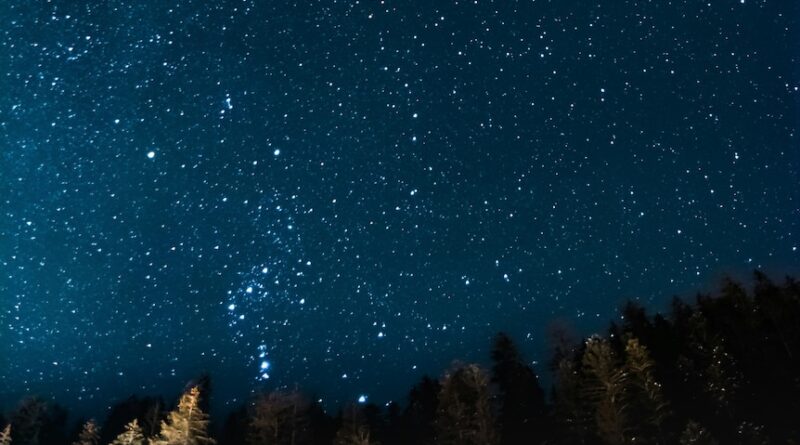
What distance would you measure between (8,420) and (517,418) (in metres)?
65.6

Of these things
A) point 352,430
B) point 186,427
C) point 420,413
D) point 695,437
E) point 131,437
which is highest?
point 420,413

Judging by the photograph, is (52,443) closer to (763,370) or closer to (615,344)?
(615,344)

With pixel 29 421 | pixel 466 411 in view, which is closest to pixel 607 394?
pixel 466 411

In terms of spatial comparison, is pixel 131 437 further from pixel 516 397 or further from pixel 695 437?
pixel 695 437

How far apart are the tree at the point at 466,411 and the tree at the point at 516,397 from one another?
5.18m

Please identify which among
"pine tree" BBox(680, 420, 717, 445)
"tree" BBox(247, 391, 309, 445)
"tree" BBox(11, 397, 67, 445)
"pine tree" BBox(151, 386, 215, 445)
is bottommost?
"pine tree" BBox(680, 420, 717, 445)

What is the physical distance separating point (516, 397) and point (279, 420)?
17.8 meters

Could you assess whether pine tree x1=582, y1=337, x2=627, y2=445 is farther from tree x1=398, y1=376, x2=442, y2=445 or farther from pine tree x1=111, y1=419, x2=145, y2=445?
pine tree x1=111, y1=419, x2=145, y2=445

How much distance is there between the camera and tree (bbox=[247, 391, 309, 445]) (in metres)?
45.5

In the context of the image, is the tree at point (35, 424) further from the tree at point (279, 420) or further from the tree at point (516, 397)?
the tree at point (516, 397)

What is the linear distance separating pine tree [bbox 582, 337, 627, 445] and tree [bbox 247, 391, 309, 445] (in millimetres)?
22304

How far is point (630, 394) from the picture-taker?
36.0 m

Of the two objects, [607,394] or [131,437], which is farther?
[131,437]

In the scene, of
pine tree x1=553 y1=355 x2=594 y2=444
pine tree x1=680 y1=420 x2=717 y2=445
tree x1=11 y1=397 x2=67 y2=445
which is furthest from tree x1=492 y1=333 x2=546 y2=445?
tree x1=11 y1=397 x2=67 y2=445
